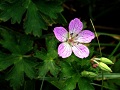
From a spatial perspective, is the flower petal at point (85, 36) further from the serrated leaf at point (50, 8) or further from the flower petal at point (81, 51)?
the serrated leaf at point (50, 8)

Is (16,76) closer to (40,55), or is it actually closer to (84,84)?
(40,55)

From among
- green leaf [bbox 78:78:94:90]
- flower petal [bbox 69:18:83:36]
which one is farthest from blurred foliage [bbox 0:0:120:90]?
flower petal [bbox 69:18:83:36]

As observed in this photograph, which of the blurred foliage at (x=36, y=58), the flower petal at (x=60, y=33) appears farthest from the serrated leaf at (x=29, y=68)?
the flower petal at (x=60, y=33)

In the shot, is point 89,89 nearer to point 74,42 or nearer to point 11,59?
point 74,42

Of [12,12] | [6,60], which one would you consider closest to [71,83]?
[6,60]

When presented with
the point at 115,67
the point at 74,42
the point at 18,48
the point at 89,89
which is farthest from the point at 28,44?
the point at 115,67

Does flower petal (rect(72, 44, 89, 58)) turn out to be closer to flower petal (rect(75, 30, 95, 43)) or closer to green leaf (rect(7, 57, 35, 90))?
flower petal (rect(75, 30, 95, 43))
